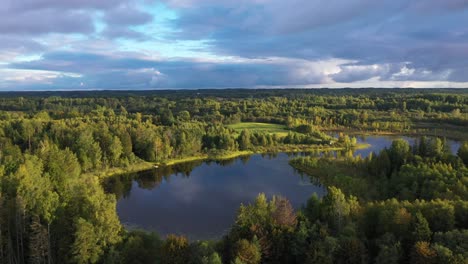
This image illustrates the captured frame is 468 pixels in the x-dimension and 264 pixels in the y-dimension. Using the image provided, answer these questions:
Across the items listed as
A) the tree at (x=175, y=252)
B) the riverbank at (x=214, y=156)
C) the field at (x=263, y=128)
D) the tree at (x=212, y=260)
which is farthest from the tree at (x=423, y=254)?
the field at (x=263, y=128)

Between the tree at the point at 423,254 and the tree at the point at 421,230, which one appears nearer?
the tree at the point at 423,254

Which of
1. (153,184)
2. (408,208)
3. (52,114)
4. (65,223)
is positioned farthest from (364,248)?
(52,114)

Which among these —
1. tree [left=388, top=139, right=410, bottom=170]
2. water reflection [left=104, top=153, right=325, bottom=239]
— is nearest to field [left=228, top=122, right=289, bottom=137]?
water reflection [left=104, top=153, right=325, bottom=239]

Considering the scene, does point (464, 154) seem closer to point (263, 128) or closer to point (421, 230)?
point (421, 230)

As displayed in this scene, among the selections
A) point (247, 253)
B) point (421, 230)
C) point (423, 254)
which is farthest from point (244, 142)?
point (423, 254)

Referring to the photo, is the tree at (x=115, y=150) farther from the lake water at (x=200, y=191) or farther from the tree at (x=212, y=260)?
the tree at (x=212, y=260)

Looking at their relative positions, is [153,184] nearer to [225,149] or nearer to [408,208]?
[225,149]

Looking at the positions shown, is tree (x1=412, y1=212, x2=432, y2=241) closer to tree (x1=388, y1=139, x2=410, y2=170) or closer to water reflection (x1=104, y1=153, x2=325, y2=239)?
water reflection (x1=104, y1=153, x2=325, y2=239)

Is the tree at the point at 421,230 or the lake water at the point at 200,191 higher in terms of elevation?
the tree at the point at 421,230
